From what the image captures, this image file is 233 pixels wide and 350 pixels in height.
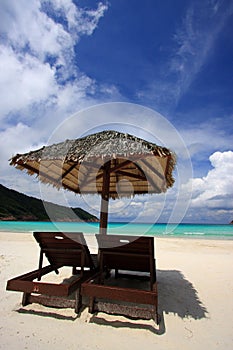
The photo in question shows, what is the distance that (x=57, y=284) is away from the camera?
2.77 m

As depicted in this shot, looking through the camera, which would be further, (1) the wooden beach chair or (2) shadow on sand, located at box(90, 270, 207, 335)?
(1) the wooden beach chair

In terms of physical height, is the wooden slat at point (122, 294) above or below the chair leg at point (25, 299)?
above

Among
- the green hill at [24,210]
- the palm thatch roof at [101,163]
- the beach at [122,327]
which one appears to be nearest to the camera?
the beach at [122,327]

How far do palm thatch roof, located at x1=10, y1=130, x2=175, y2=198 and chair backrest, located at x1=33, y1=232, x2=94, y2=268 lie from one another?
1.21 metres

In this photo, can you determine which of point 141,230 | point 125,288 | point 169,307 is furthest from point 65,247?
point 141,230

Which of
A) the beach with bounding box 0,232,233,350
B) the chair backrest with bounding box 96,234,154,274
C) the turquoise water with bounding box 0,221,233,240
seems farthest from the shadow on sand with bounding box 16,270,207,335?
the turquoise water with bounding box 0,221,233,240

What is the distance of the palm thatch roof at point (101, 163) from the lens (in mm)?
3484

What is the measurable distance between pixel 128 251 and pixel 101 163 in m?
1.93

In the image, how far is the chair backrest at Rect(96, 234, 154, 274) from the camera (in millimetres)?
2969

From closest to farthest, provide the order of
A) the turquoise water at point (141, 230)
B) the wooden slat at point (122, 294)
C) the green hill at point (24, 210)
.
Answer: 1. the wooden slat at point (122, 294)
2. the turquoise water at point (141, 230)
3. the green hill at point (24, 210)

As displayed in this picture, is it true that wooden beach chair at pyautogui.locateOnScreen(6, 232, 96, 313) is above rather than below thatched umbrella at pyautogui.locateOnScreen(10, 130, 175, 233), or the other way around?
below

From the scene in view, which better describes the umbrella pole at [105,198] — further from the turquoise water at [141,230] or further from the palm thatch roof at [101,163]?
the turquoise water at [141,230]

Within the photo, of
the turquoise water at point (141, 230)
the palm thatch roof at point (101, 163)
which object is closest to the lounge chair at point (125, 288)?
the palm thatch roof at point (101, 163)

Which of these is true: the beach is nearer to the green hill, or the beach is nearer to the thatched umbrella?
the thatched umbrella
